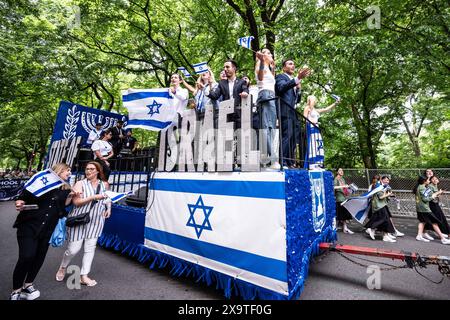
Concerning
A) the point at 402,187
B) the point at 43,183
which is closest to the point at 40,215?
the point at 43,183

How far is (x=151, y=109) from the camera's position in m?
4.39

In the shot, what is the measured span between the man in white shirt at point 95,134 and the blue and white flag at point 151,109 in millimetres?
4575

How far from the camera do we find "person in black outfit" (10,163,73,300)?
3.04 m

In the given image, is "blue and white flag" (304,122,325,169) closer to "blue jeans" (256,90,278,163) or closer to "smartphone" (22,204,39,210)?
"blue jeans" (256,90,278,163)

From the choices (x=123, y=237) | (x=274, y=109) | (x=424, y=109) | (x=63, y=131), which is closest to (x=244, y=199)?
(x=274, y=109)

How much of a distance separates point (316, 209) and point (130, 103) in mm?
4148

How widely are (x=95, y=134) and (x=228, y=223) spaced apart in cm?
714

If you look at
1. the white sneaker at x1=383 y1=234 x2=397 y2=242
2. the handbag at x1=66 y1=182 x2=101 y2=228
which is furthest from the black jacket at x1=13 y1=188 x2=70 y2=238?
the white sneaker at x1=383 y1=234 x2=397 y2=242

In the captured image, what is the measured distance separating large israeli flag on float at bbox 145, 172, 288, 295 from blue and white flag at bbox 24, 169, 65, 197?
5.33 feet

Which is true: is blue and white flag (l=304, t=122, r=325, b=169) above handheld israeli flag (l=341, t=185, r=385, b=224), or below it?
above

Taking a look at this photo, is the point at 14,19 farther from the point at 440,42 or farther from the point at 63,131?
the point at 440,42

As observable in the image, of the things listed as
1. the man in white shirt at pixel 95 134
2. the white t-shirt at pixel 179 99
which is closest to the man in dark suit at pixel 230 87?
the white t-shirt at pixel 179 99

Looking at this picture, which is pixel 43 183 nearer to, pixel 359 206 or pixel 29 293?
pixel 29 293
